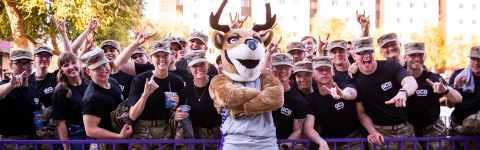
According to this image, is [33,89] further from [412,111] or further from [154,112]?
[412,111]

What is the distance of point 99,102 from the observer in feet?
12.2

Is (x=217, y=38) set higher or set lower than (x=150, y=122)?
higher

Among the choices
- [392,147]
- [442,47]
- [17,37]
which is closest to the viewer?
[392,147]

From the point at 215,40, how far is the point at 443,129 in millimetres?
2994

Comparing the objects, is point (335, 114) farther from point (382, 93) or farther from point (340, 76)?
point (340, 76)

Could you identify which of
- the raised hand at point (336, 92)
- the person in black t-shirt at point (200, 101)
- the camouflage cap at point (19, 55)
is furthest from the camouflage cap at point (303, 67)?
the camouflage cap at point (19, 55)

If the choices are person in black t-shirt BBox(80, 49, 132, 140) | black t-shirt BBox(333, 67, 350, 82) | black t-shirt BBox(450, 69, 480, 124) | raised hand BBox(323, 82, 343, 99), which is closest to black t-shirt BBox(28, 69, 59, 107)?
person in black t-shirt BBox(80, 49, 132, 140)

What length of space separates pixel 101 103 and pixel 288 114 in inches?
80.4

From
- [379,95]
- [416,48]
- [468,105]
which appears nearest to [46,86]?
[379,95]

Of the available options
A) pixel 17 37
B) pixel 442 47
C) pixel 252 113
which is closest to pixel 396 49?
pixel 252 113

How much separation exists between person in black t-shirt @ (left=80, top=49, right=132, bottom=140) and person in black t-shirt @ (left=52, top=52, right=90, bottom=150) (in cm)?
40

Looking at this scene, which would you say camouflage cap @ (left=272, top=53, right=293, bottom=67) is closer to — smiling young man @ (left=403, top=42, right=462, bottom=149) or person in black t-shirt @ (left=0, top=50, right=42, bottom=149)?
smiling young man @ (left=403, top=42, right=462, bottom=149)

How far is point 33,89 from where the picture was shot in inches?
173

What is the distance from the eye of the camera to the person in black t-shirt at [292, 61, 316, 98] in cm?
419
